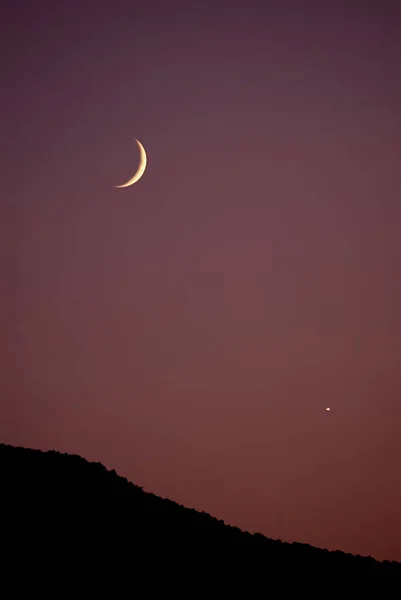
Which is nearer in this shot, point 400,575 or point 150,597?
point 150,597

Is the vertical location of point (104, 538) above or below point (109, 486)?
below

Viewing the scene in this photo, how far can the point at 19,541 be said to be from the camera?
22.8 m

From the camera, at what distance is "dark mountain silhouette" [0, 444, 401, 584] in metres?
23.6

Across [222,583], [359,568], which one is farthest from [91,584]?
[359,568]

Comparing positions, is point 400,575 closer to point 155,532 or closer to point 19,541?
point 155,532

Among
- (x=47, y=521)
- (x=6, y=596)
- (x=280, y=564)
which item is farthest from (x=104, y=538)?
(x=280, y=564)

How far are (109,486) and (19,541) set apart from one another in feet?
27.7

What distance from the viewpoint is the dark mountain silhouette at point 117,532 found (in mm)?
23641

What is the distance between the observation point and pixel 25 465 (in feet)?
100

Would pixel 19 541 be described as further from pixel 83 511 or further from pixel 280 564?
pixel 280 564

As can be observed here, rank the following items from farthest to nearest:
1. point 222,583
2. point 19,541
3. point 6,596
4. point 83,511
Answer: point 83,511, point 222,583, point 19,541, point 6,596

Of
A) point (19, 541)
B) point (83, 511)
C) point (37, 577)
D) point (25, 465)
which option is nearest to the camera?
point (37, 577)

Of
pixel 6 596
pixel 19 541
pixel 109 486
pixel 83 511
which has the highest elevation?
pixel 109 486

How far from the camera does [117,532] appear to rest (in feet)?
85.5
